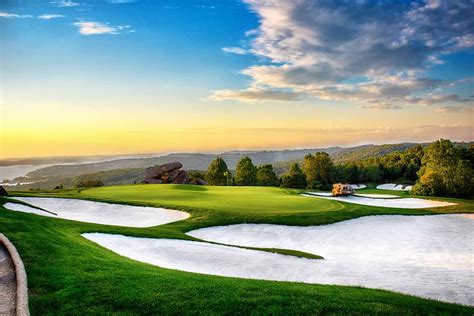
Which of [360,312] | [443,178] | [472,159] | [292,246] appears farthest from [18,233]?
[472,159]

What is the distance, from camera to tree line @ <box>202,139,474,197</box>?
212 feet

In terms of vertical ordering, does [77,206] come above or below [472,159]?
below

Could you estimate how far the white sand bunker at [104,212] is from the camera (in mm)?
24469

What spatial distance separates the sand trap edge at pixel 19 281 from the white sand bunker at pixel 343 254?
14.6 feet

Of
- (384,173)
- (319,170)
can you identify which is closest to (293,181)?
(319,170)

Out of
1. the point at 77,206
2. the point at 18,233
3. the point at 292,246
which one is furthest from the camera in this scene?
the point at 77,206

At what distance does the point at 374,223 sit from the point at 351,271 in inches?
541

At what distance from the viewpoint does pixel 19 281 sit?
8461 mm

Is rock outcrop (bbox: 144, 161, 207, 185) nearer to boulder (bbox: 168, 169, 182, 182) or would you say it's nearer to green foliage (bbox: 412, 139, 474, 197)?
boulder (bbox: 168, 169, 182, 182)

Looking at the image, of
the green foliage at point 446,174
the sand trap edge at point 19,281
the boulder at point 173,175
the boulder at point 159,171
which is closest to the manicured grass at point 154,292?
the sand trap edge at point 19,281

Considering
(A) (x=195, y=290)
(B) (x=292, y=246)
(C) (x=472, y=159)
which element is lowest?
(B) (x=292, y=246)

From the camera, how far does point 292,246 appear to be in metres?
19.8

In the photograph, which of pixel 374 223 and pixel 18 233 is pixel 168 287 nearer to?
pixel 18 233

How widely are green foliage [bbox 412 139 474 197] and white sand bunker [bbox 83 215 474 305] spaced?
4264 centimetres
